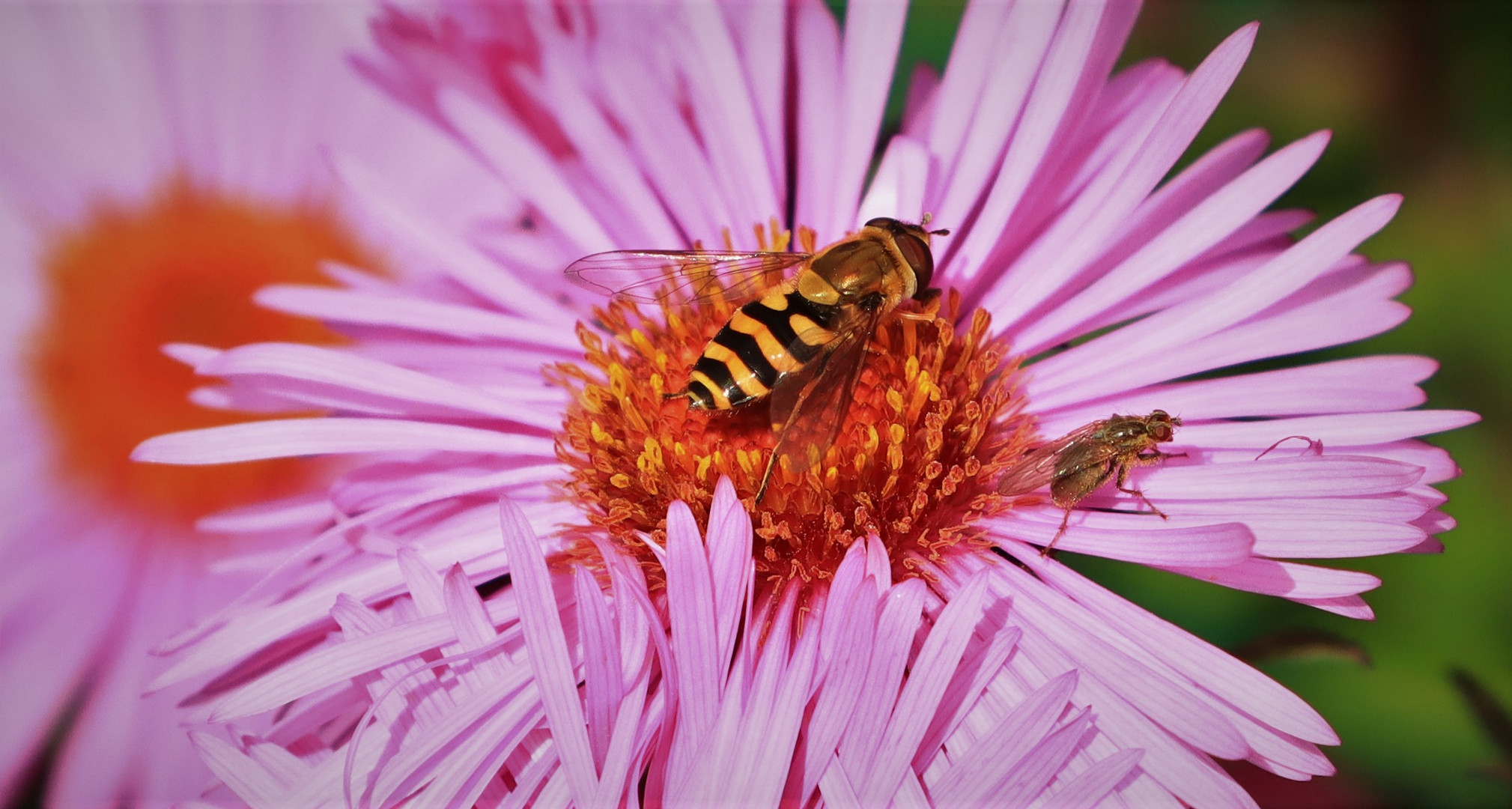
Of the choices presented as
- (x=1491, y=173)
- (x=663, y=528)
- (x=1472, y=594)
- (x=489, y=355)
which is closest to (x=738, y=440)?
(x=663, y=528)

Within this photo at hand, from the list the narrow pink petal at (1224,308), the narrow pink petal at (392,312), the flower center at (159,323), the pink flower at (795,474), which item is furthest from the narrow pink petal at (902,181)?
the flower center at (159,323)

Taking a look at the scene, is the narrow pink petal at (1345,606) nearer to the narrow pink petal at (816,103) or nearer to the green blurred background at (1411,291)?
the green blurred background at (1411,291)

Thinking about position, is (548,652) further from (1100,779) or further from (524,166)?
(524,166)

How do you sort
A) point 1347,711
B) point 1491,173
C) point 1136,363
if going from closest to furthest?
point 1136,363, point 1347,711, point 1491,173

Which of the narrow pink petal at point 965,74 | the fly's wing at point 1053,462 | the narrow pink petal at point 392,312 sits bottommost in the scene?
the fly's wing at point 1053,462

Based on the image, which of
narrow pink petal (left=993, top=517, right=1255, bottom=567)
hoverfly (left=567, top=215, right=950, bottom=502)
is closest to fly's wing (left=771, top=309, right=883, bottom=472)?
hoverfly (left=567, top=215, right=950, bottom=502)

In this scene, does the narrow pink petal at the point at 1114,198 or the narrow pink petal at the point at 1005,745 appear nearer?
the narrow pink petal at the point at 1005,745

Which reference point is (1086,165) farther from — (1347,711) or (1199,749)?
(1347,711)
